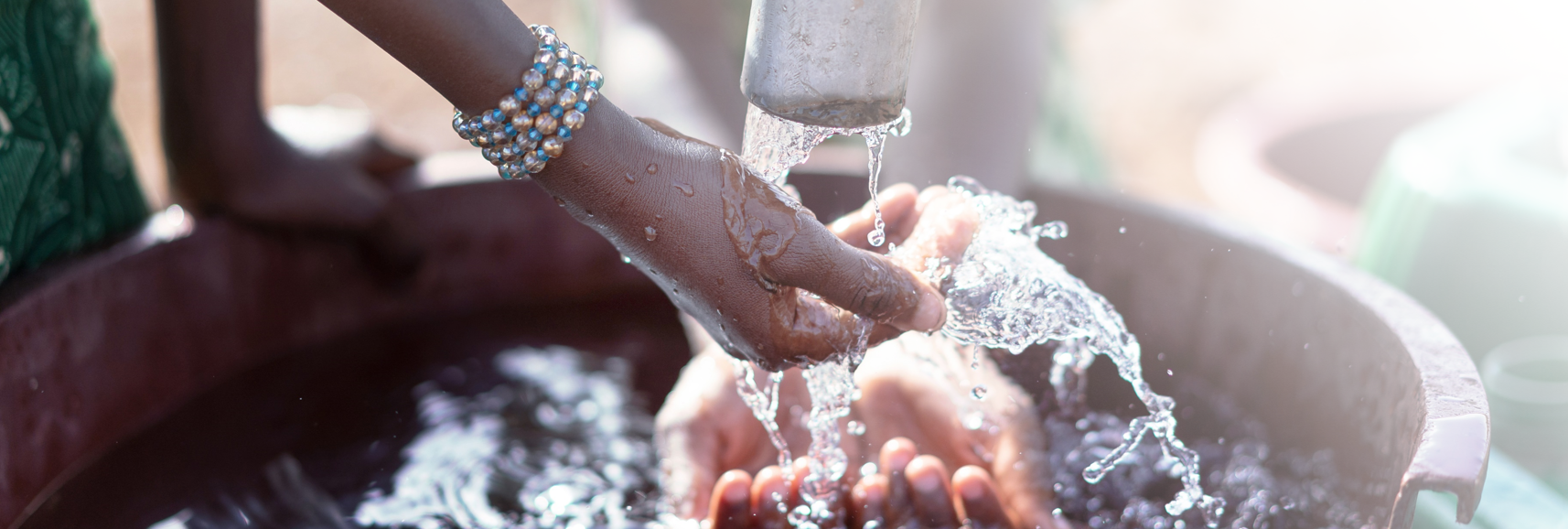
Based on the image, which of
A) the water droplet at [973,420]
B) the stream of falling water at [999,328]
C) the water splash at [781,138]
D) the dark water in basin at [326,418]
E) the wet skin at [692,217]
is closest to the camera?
the wet skin at [692,217]

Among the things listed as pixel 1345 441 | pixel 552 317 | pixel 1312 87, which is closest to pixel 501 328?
pixel 552 317

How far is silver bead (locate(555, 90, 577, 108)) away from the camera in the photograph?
2.96 feet

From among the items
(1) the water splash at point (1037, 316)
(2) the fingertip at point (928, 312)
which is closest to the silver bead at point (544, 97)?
(2) the fingertip at point (928, 312)

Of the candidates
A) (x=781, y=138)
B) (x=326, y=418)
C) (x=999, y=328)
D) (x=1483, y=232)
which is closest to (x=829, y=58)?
(x=781, y=138)

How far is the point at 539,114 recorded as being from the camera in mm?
900

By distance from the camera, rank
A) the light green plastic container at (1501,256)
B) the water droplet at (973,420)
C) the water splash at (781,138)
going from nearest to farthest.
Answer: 1. the water splash at (781,138)
2. the water droplet at (973,420)
3. the light green plastic container at (1501,256)

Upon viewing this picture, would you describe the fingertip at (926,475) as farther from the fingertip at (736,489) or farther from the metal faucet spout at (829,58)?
the metal faucet spout at (829,58)

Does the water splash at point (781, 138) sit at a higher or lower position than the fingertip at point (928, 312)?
higher

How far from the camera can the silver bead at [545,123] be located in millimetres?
898

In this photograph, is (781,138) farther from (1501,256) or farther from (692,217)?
(1501,256)

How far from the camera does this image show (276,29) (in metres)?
5.04

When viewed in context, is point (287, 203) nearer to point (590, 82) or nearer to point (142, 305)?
point (142, 305)

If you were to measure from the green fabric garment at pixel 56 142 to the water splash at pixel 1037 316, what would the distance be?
1.15 metres

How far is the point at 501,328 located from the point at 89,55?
745mm
